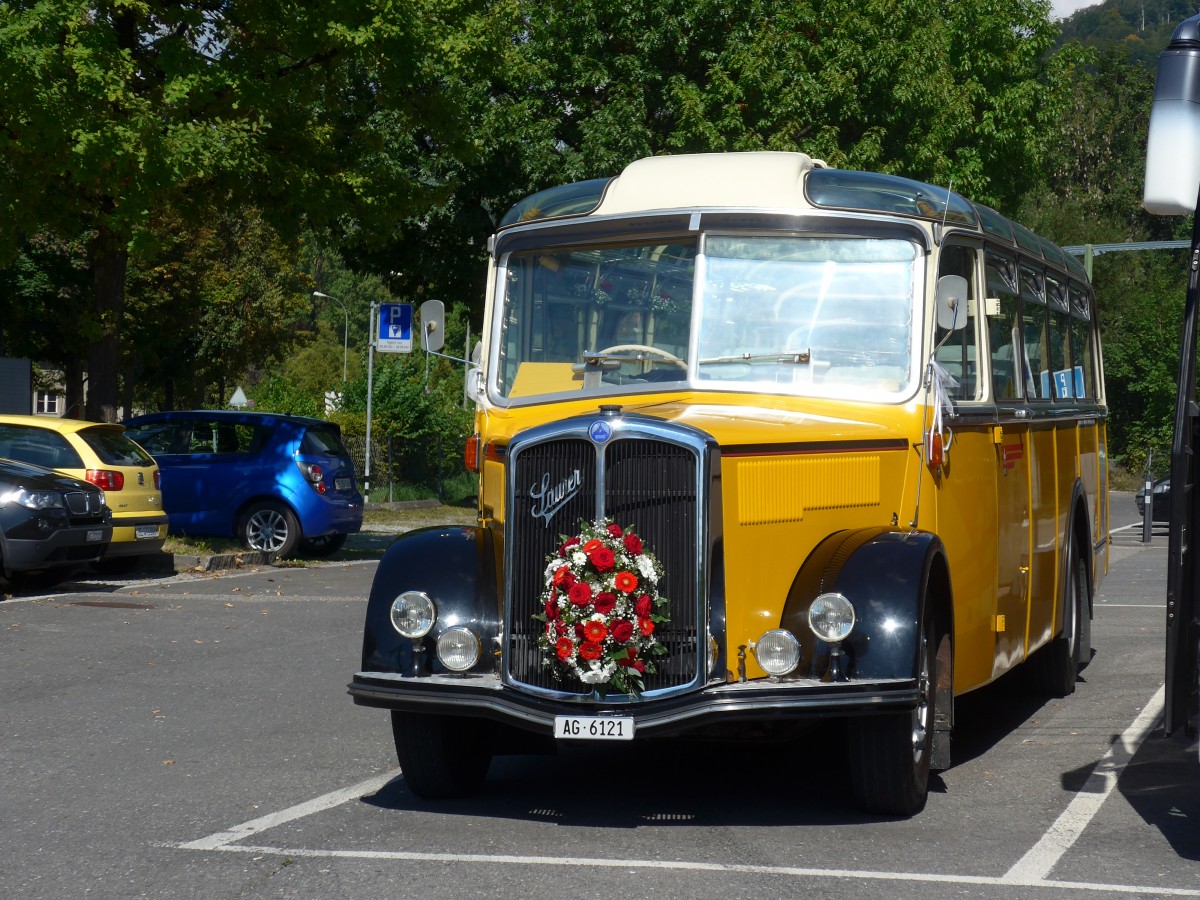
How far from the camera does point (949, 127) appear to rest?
1206 inches

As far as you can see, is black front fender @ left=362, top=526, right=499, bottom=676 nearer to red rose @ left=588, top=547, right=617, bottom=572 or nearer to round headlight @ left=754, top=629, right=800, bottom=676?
red rose @ left=588, top=547, right=617, bottom=572

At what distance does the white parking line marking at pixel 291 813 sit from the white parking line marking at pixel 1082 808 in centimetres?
280

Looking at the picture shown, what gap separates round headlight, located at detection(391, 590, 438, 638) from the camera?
668 centimetres

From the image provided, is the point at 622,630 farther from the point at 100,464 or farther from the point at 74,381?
the point at 74,381

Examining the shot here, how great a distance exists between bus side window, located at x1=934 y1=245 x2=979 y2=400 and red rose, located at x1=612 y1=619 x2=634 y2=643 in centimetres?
203

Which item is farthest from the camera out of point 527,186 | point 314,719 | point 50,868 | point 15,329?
point 15,329

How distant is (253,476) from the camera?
63.8 feet

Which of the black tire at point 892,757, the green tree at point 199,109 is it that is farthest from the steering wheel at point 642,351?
the green tree at point 199,109

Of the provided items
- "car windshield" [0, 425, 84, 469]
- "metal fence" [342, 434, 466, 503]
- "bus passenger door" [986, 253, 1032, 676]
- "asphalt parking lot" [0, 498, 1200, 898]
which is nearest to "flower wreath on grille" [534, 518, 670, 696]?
"asphalt parking lot" [0, 498, 1200, 898]

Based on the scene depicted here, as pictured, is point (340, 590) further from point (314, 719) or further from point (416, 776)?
point (416, 776)

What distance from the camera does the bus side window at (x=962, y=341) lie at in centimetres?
755

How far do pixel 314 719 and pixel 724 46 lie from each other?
21364 millimetres

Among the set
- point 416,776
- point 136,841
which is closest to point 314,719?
point 416,776

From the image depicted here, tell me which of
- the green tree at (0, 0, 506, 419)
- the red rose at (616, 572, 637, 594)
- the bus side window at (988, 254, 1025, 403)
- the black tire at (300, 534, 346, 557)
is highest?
the green tree at (0, 0, 506, 419)
